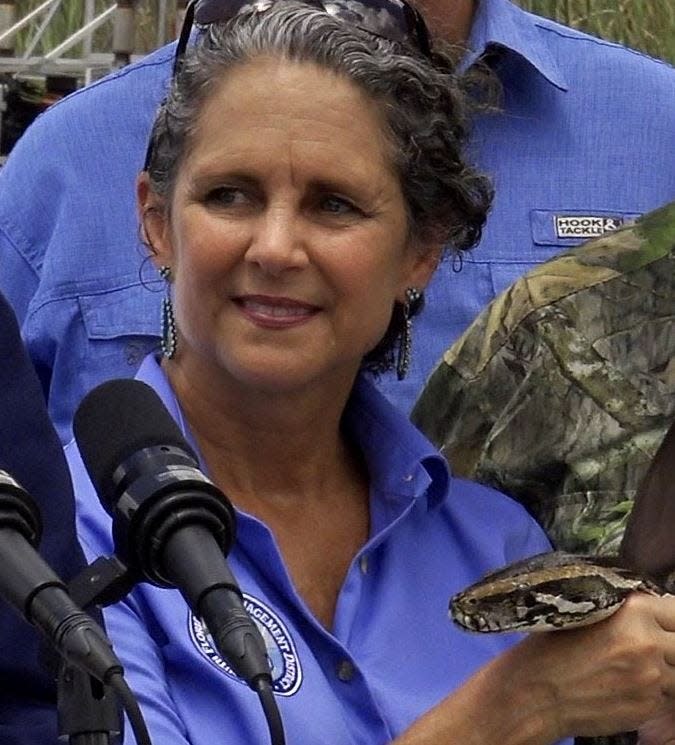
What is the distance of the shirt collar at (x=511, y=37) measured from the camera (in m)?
4.06

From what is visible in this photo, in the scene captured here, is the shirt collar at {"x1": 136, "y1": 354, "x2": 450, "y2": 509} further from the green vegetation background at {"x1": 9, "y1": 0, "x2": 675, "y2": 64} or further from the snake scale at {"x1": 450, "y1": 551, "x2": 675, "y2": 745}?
the green vegetation background at {"x1": 9, "y1": 0, "x2": 675, "y2": 64}

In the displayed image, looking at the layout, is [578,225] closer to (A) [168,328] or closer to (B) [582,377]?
(B) [582,377]

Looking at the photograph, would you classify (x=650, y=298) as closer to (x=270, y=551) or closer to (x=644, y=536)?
(x=644, y=536)

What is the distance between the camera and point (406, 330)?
10.6 ft

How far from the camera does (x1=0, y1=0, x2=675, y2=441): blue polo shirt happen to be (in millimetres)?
3900

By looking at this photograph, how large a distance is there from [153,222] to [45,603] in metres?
1.30

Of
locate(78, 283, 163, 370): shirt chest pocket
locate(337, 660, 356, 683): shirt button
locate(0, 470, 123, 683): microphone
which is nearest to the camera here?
locate(0, 470, 123, 683): microphone

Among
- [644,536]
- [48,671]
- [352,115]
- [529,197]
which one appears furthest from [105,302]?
[48,671]

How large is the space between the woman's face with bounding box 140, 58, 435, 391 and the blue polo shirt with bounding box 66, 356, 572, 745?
0.16 m

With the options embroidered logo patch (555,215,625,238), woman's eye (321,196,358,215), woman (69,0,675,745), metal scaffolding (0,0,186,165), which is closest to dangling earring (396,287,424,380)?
woman (69,0,675,745)

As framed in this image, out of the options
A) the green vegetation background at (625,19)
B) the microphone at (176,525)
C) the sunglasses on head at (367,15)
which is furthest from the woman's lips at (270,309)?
the green vegetation background at (625,19)

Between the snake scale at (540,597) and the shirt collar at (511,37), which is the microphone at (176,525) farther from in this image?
the shirt collar at (511,37)

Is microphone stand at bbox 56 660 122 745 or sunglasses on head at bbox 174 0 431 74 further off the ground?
sunglasses on head at bbox 174 0 431 74

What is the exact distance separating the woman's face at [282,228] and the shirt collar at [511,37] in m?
1.17
